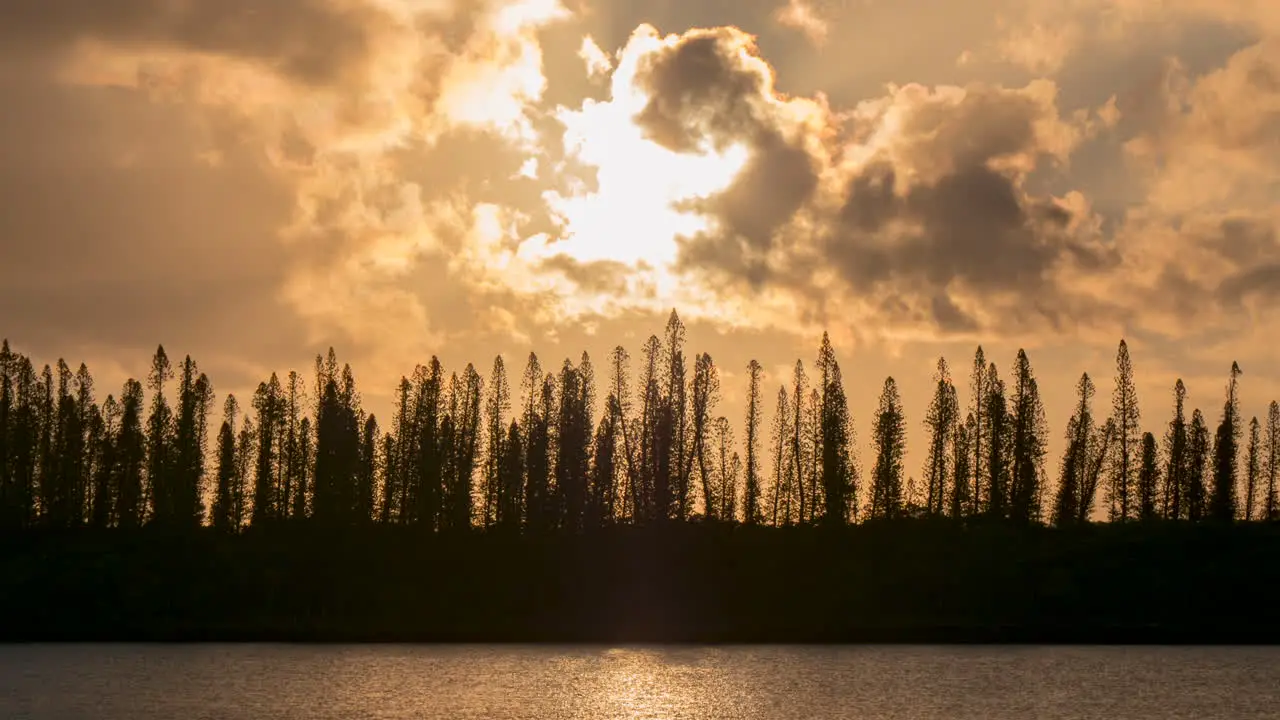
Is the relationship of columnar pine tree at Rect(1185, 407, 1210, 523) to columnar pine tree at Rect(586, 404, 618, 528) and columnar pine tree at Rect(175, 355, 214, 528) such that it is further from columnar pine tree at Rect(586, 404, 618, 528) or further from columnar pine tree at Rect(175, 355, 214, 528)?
columnar pine tree at Rect(175, 355, 214, 528)

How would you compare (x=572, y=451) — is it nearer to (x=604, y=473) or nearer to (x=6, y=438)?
(x=604, y=473)

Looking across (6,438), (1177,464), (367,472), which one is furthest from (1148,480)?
(6,438)

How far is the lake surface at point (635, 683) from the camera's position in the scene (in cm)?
5825

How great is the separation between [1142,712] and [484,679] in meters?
32.3

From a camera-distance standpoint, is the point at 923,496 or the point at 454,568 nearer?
the point at 454,568

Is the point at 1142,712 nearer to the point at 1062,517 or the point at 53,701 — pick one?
the point at 53,701

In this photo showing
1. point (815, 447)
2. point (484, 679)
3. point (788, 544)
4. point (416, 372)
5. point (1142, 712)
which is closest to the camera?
point (1142, 712)

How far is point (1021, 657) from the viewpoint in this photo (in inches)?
3327

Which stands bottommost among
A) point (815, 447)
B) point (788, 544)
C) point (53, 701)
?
point (53, 701)

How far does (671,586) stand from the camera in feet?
355

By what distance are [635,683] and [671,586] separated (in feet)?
123

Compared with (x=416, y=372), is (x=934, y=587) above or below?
below

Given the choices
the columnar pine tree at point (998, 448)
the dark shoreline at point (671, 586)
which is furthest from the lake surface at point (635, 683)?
the columnar pine tree at point (998, 448)

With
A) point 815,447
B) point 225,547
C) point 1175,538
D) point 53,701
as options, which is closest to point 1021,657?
point 1175,538
